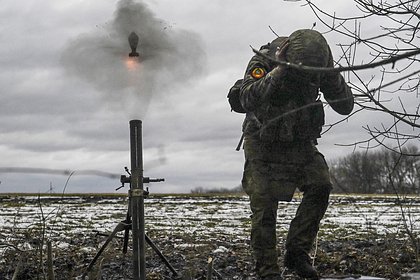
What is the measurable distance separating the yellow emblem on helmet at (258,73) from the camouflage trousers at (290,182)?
0.64 m

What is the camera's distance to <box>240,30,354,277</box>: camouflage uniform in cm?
506

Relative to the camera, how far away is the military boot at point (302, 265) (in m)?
5.34

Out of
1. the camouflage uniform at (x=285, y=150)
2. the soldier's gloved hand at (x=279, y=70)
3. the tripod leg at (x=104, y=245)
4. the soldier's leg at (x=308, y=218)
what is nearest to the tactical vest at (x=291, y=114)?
the camouflage uniform at (x=285, y=150)

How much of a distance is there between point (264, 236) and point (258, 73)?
147cm

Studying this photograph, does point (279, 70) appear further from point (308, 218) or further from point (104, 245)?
point (104, 245)

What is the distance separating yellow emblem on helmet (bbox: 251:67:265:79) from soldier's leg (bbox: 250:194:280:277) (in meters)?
1.09

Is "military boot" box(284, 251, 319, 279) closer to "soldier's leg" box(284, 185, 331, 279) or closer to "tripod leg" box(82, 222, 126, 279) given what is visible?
"soldier's leg" box(284, 185, 331, 279)

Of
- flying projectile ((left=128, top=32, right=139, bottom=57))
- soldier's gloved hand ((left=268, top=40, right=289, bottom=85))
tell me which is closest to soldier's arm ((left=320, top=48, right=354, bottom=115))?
soldier's gloved hand ((left=268, top=40, right=289, bottom=85))

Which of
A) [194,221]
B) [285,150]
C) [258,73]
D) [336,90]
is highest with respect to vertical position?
[258,73]

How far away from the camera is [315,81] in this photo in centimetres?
507

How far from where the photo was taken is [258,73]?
5.15 meters

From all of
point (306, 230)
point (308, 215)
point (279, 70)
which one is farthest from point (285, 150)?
point (279, 70)

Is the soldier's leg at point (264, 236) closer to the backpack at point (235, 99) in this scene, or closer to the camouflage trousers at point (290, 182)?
the camouflage trousers at point (290, 182)

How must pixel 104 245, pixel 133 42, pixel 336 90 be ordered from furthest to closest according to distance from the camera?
pixel 133 42
pixel 104 245
pixel 336 90
